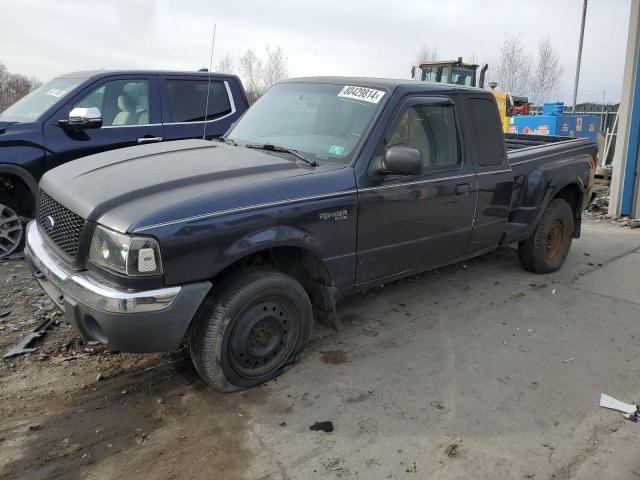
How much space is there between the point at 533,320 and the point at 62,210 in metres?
3.77

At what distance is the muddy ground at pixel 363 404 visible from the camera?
9.04 ft

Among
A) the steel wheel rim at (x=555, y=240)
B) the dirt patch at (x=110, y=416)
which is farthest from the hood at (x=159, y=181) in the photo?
the steel wheel rim at (x=555, y=240)

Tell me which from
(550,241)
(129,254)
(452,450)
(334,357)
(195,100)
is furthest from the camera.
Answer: (195,100)

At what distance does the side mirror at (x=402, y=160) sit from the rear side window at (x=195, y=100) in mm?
3472

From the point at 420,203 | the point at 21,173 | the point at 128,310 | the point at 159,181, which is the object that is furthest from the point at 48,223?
the point at 420,203

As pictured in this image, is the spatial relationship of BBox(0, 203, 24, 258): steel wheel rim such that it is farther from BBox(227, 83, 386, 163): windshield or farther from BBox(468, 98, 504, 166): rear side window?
BBox(468, 98, 504, 166): rear side window

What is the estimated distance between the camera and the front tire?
3079mm

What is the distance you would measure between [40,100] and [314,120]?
12.0ft

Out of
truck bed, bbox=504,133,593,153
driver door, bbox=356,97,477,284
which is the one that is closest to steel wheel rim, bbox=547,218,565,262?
truck bed, bbox=504,133,593,153

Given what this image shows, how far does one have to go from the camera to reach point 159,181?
315 cm

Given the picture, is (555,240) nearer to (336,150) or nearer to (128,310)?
(336,150)

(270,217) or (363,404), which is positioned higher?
(270,217)

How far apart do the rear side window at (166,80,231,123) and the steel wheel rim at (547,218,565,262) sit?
161 inches

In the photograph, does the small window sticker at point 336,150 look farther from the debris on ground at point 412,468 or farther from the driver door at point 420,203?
the debris on ground at point 412,468
